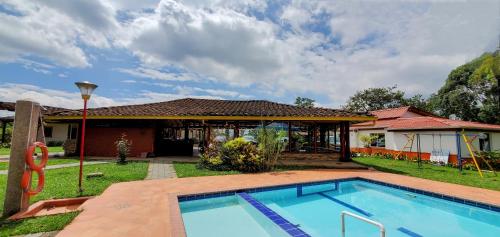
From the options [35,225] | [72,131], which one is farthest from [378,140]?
[72,131]

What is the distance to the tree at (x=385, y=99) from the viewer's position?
3916cm

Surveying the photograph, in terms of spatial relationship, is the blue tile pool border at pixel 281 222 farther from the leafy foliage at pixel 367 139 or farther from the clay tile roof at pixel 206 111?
the leafy foliage at pixel 367 139

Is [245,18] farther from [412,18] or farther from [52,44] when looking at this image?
[52,44]

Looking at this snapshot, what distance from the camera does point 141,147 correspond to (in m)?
15.8

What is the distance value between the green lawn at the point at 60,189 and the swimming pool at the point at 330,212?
8.02ft

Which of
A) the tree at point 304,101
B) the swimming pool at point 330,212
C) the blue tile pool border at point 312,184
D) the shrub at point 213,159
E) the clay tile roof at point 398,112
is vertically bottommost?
the swimming pool at point 330,212

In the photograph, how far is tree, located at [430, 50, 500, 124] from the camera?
84.6 feet

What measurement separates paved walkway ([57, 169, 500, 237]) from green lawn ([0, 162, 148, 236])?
0.31 meters

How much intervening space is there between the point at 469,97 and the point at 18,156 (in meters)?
37.5

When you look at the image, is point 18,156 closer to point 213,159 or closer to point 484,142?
point 213,159

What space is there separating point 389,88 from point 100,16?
41486 mm

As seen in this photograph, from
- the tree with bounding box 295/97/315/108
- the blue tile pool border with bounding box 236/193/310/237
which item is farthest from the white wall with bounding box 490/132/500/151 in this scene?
the tree with bounding box 295/97/315/108

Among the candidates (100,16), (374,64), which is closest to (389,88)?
(374,64)

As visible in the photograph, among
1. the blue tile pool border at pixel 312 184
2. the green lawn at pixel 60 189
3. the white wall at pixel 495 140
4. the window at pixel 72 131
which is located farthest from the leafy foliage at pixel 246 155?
the window at pixel 72 131
